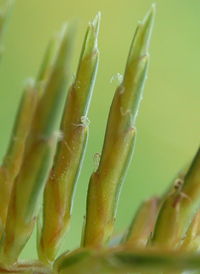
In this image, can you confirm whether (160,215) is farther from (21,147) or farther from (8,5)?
(8,5)

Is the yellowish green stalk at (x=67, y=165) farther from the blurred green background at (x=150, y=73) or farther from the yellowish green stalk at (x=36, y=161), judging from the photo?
the blurred green background at (x=150, y=73)

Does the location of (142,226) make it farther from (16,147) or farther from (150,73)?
(150,73)

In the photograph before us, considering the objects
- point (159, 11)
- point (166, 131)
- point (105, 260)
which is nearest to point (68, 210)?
point (105, 260)

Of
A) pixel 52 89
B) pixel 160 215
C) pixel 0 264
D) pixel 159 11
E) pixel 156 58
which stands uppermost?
pixel 159 11

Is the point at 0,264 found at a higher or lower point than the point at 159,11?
lower

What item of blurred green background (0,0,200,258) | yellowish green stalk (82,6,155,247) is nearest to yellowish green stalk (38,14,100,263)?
yellowish green stalk (82,6,155,247)

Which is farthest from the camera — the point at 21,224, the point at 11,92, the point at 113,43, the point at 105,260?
the point at 113,43

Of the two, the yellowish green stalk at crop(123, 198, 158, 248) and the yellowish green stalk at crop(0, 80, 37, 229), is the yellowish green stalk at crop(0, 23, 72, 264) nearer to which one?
the yellowish green stalk at crop(0, 80, 37, 229)

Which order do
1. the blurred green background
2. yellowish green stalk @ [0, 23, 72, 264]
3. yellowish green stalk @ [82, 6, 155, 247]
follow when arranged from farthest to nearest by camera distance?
1. the blurred green background
2. yellowish green stalk @ [82, 6, 155, 247]
3. yellowish green stalk @ [0, 23, 72, 264]

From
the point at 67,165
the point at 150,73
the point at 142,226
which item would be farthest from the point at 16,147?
the point at 150,73
